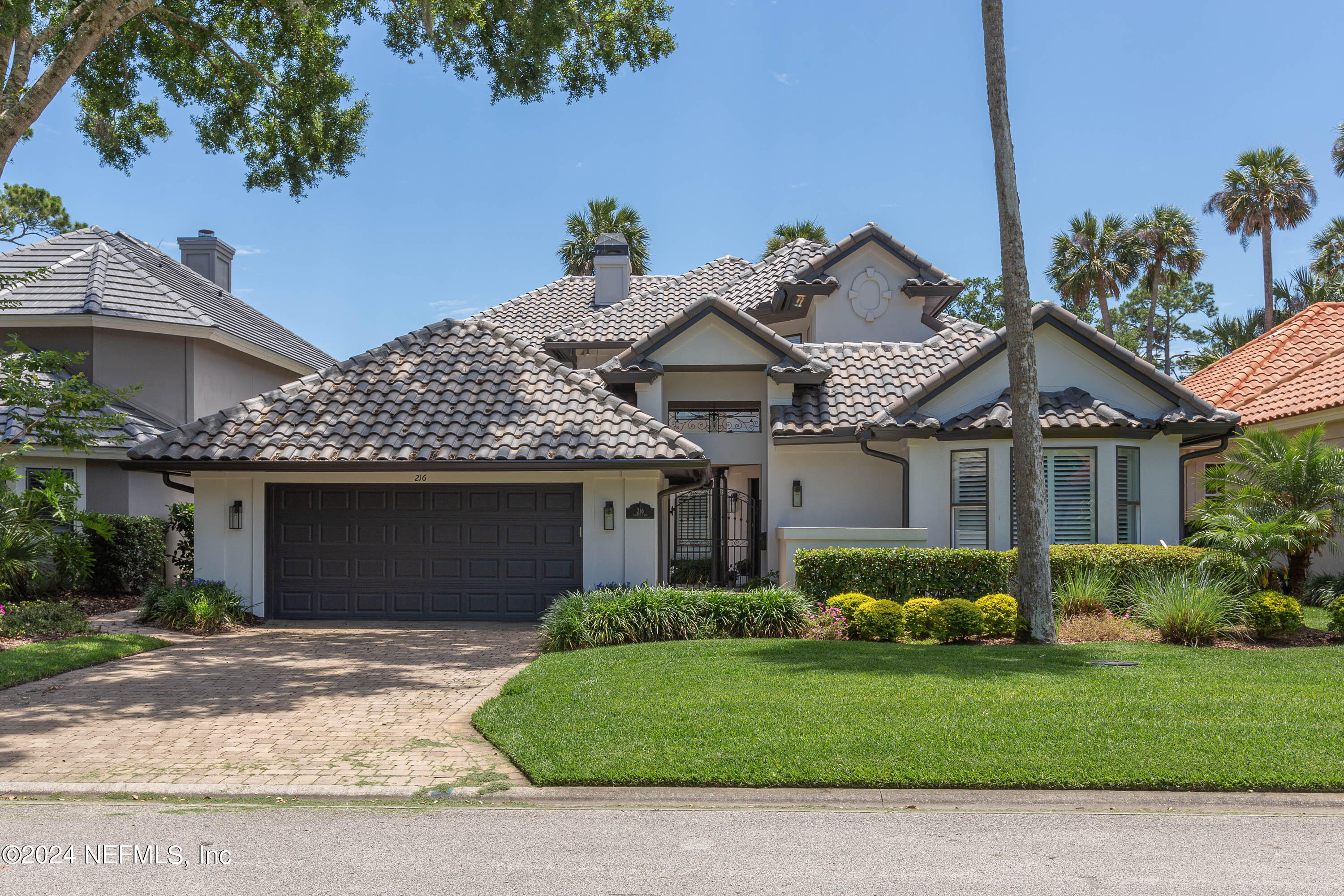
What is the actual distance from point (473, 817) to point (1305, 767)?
5696 millimetres

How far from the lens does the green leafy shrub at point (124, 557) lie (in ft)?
56.9

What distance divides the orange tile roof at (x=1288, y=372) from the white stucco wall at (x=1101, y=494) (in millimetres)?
3276

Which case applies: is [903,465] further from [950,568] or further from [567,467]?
[567,467]

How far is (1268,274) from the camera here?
35.7 m

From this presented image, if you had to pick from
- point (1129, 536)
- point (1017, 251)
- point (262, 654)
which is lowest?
point (262, 654)

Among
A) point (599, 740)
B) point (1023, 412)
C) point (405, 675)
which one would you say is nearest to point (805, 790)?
point (599, 740)

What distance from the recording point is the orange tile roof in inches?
681

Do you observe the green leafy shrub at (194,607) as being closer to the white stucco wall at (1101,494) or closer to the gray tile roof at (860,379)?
the gray tile roof at (860,379)

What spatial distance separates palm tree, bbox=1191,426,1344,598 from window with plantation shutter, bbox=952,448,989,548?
325cm

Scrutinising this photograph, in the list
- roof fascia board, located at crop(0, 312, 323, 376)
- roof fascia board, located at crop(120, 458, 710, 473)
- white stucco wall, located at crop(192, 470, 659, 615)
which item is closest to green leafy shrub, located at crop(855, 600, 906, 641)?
roof fascia board, located at crop(120, 458, 710, 473)

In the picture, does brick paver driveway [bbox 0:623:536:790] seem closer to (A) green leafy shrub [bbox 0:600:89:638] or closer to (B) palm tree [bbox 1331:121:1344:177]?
(A) green leafy shrub [bbox 0:600:89:638]

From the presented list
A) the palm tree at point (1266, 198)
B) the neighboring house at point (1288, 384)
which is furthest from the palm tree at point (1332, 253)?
the neighboring house at point (1288, 384)

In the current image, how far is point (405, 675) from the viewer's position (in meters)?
10.5

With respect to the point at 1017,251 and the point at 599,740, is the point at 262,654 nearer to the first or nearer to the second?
the point at 599,740
